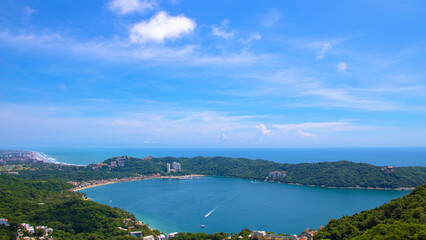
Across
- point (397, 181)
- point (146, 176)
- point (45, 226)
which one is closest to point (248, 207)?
point (45, 226)

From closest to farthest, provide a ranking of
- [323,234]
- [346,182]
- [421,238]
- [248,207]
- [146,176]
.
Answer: [421,238]
[323,234]
[248,207]
[346,182]
[146,176]

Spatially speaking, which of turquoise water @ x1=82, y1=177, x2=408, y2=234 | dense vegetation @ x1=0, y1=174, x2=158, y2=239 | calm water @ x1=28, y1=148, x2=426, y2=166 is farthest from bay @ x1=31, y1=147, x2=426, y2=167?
dense vegetation @ x1=0, y1=174, x2=158, y2=239

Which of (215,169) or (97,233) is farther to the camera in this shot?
(215,169)

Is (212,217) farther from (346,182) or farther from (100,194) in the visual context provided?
(346,182)

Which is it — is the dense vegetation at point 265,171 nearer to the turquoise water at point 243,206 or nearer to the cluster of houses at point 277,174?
the cluster of houses at point 277,174

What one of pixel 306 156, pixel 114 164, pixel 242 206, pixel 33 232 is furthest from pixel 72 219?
pixel 306 156

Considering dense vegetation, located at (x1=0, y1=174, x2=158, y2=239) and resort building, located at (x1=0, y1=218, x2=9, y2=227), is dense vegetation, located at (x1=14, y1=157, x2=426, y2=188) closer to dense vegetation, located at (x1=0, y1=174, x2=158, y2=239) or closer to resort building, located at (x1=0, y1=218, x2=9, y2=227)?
dense vegetation, located at (x1=0, y1=174, x2=158, y2=239)

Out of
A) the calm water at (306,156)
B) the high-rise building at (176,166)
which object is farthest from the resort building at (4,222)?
the calm water at (306,156)
